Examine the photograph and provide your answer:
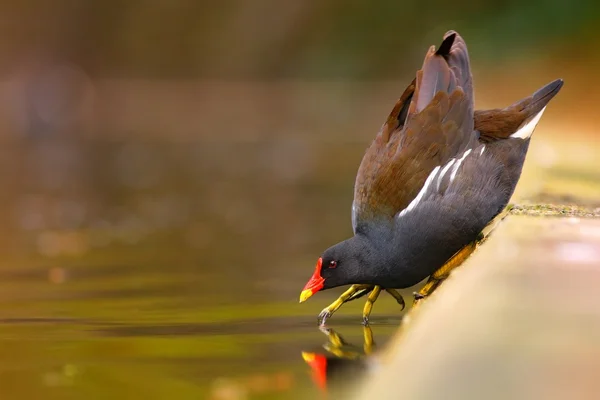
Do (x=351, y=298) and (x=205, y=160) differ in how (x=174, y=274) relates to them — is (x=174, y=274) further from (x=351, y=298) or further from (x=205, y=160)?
(x=205, y=160)

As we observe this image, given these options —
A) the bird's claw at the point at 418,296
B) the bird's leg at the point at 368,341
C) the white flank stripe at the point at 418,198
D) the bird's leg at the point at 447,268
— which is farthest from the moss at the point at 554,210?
the bird's leg at the point at 368,341

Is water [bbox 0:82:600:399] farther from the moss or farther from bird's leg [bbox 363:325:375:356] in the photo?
the moss

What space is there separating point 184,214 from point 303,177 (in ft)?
11.2

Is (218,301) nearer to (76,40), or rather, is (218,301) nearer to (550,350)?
(550,350)

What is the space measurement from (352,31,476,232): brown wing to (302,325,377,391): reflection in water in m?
0.66

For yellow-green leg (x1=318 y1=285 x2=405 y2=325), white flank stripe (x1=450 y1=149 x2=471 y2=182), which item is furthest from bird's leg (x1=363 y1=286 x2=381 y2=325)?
white flank stripe (x1=450 y1=149 x2=471 y2=182)

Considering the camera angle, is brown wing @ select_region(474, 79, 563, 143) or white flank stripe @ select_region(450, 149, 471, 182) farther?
brown wing @ select_region(474, 79, 563, 143)

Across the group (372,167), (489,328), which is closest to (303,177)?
(372,167)

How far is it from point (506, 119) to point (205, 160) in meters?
10.00

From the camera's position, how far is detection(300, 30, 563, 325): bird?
4.86 meters

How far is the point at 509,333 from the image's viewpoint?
2.99 meters

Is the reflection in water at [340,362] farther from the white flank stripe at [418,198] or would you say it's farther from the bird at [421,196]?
the white flank stripe at [418,198]

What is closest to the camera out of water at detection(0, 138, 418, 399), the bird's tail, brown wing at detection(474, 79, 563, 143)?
water at detection(0, 138, 418, 399)

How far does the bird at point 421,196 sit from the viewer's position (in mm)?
4859
